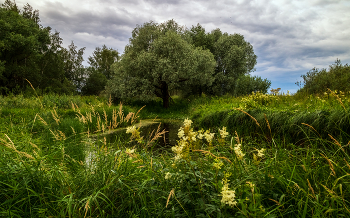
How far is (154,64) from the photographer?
14.5m

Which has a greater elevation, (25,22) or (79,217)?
(25,22)

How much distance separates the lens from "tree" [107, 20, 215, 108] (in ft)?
47.5

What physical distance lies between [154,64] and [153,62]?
282 millimetres

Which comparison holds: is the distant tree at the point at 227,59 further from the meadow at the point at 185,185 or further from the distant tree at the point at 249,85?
the meadow at the point at 185,185

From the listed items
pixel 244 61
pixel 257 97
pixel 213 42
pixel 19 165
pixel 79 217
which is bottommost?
pixel 79 217

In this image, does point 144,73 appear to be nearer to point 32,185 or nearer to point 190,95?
point 190,95

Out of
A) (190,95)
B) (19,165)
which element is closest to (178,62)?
(190,95)

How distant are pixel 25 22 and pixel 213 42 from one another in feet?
61.7

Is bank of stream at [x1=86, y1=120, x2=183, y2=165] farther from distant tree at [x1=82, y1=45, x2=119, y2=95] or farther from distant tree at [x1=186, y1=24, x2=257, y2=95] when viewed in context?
distant tree at [x1=82, y1=45, x2=119, y2=95]

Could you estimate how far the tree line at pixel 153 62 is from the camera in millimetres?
14766

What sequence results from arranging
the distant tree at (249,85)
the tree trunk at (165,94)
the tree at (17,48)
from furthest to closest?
the distant tree at (249,85) < the tree at (17,48) < the tree trunk at (165,94)

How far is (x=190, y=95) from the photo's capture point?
2041 centimetres

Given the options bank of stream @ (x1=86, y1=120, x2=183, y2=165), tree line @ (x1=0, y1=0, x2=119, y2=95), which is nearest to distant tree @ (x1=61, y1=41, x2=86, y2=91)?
tree line @ (x1=0, y1=0, x2=119, y2=95)

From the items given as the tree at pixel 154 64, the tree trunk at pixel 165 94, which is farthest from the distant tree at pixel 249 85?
the tree trunk at pixel 165 94
